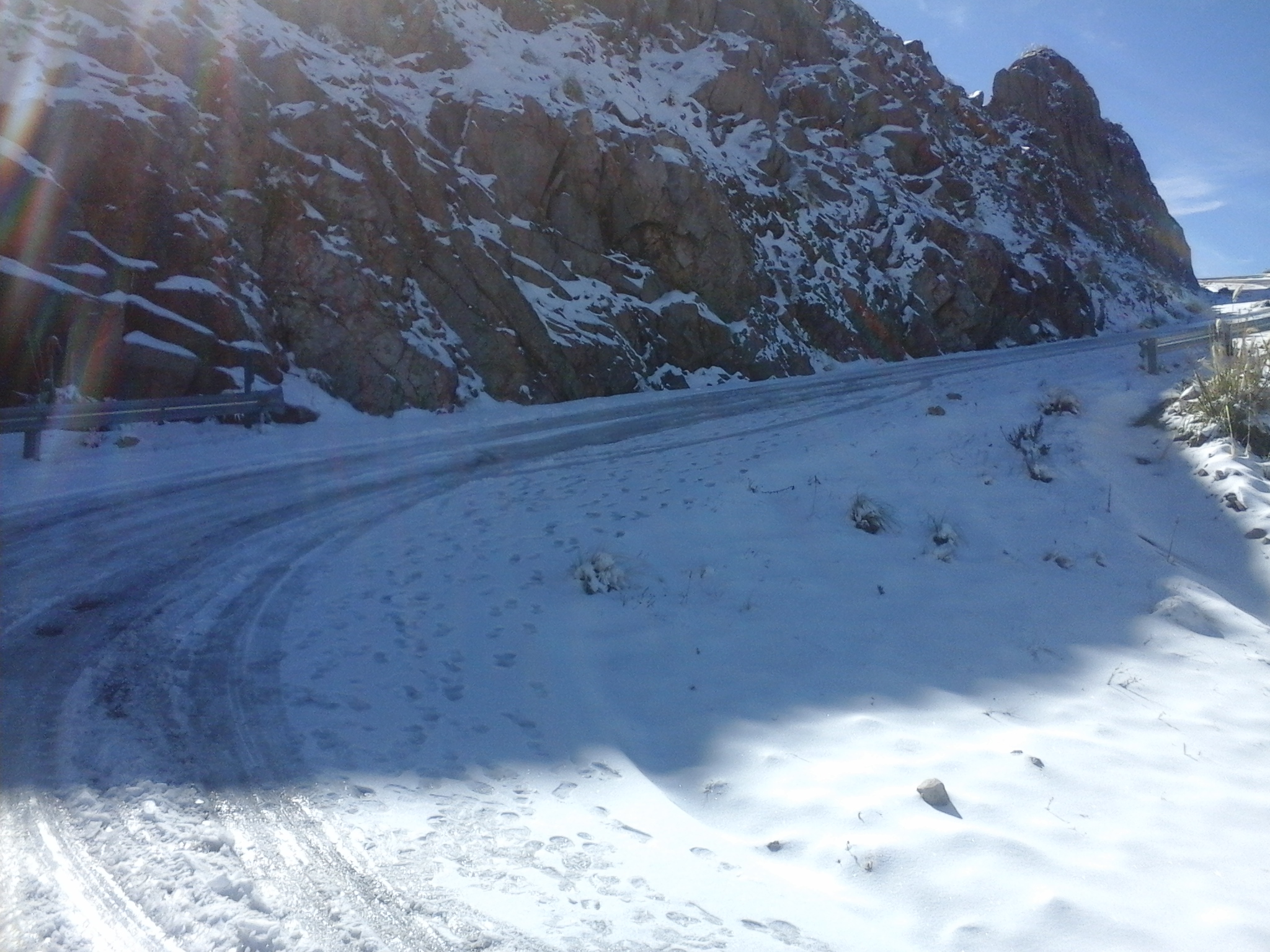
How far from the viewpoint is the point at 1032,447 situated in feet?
33.3

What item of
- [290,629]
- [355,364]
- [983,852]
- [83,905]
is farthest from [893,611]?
[355,364]

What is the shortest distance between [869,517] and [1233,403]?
16.6ft

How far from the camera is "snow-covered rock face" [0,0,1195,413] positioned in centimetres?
1357

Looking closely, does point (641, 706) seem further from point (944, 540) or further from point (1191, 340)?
point (1191, 340)

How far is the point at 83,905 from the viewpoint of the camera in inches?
120

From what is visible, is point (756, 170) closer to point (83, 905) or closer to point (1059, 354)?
point (1059, 354)

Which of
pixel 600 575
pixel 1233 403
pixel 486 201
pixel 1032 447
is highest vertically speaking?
pixel 486 201

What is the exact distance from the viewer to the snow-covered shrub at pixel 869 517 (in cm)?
820

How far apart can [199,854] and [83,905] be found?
42 cm

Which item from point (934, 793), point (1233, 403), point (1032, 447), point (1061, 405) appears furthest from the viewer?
point (1061, 405)

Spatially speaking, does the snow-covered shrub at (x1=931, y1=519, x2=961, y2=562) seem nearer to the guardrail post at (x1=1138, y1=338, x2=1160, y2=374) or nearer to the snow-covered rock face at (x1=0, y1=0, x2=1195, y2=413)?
the guardrail post at (x1=1138, y1=338, x2=1160, y2=374)

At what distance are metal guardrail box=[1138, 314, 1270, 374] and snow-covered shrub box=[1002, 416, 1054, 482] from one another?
2712 millimetres

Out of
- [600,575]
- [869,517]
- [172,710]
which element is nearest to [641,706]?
[600,575]

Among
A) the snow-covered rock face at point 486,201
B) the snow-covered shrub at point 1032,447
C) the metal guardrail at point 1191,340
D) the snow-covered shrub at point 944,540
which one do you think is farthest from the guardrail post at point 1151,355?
the snow-covered rock face at point 486,201
